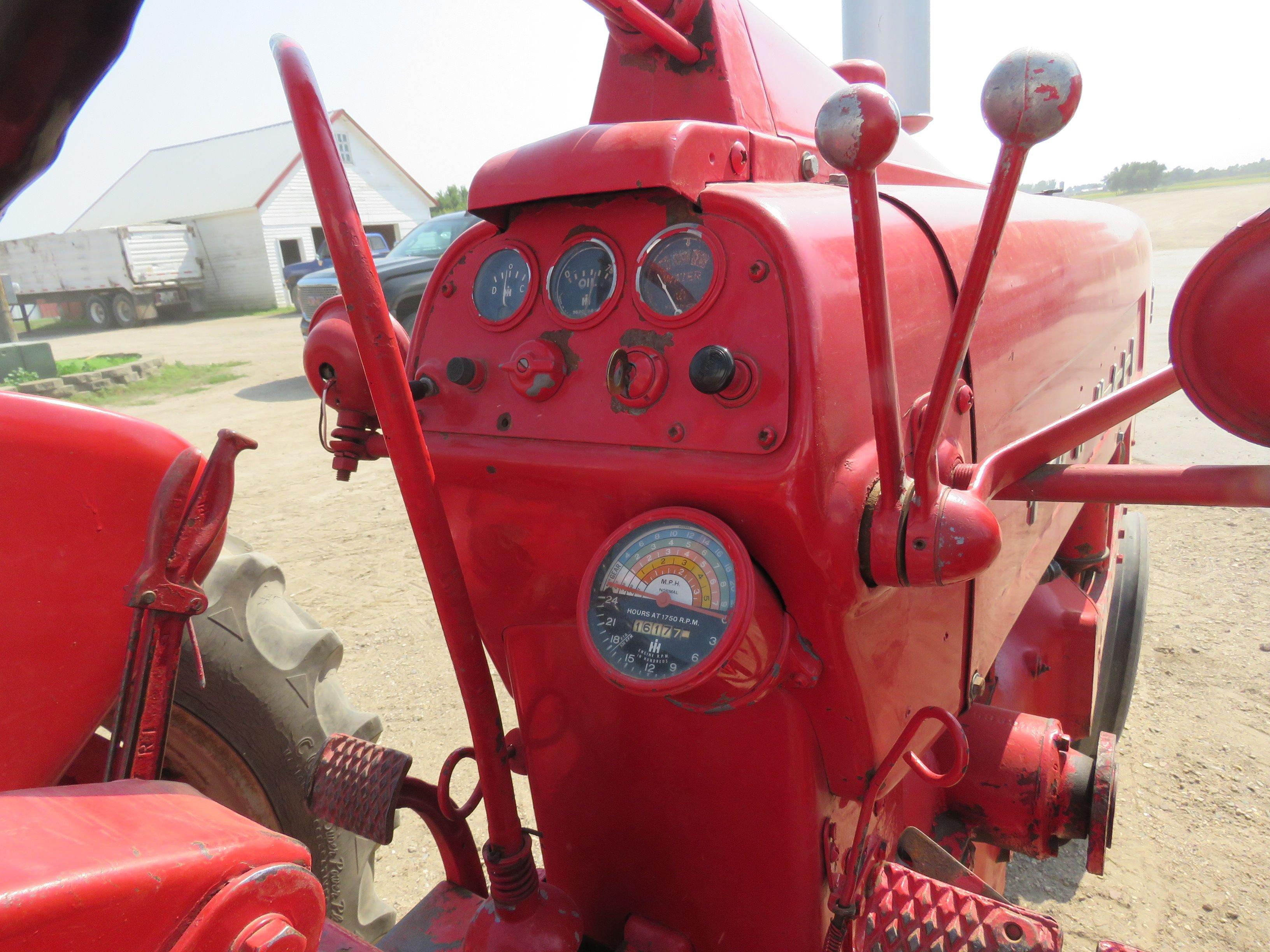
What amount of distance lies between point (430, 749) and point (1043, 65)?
294cm

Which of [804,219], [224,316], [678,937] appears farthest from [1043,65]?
[224,316]

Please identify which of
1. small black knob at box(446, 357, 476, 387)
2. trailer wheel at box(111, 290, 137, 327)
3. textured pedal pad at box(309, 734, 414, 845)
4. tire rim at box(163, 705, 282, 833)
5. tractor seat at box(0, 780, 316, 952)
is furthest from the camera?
trailer wheel at box(111, 290, 137, 327)

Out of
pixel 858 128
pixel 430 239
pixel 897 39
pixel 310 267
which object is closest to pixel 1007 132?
pixel 858 128

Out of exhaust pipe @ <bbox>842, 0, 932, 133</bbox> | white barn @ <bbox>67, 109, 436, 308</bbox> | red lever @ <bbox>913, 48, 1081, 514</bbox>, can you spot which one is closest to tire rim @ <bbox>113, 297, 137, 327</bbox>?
white barn @ <bbox>67, 109, 436, 308</bbox>

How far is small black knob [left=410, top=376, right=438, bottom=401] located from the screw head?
762mm

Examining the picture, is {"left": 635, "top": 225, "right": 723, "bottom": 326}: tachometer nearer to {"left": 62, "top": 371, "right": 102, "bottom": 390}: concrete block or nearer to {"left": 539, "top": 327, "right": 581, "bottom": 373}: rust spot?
{"left": 539, "top": 327, "right": 581, "bottom": 373}: rust spot

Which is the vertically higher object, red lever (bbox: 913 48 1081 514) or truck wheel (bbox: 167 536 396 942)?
red lever (bbox: 913 48 1081 514)

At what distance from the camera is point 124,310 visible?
2138 cm

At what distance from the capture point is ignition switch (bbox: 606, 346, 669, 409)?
45.8 inches

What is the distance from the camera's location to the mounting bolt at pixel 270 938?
770 mm

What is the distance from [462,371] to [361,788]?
0.77m

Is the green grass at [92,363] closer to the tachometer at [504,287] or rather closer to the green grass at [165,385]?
the green grass at [165,385]

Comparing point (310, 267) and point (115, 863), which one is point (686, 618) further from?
point (310, 267)

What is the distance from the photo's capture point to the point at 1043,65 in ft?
2.60
